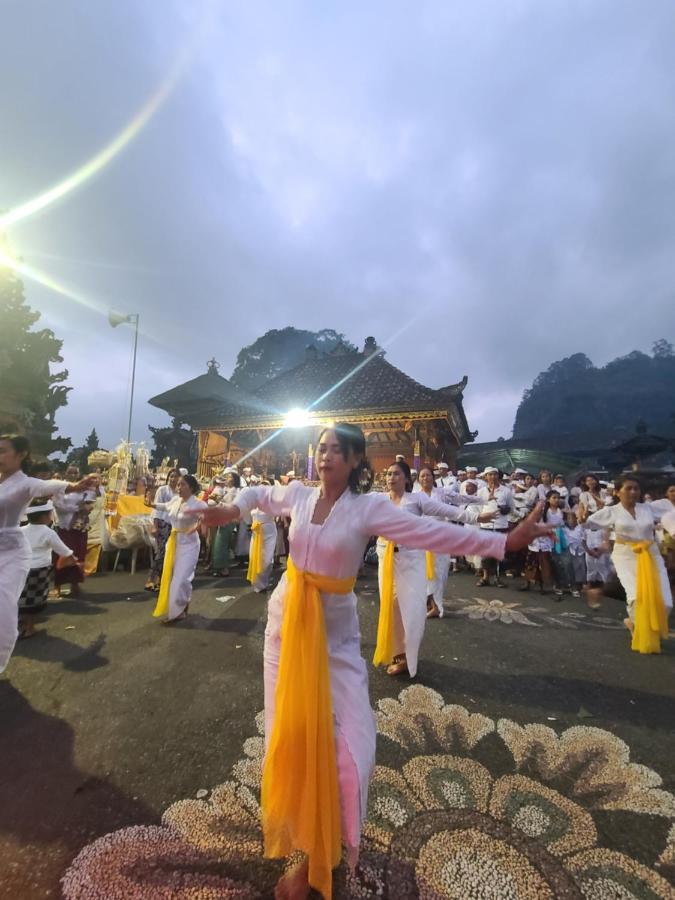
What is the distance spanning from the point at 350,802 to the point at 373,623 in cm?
377

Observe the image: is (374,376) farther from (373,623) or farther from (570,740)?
(570,740)

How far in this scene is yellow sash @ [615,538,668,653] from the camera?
4.36 m

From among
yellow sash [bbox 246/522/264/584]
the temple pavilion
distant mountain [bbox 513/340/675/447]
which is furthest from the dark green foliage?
distant mountain [bbox 513/340/675/447]

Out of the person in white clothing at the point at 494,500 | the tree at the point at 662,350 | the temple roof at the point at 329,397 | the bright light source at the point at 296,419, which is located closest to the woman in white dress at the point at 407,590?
the person in white clothing at the point at 494,500

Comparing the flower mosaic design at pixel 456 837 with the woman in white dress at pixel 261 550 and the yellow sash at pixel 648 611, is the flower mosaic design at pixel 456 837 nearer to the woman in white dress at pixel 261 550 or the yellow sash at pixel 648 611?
the yellow sash at pixel 648 611

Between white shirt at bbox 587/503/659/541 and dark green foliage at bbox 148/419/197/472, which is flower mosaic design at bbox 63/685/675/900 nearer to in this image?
white shirt at bbox 587/503/659/541

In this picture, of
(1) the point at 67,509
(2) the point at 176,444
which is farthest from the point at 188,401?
(1) the point at 67,509

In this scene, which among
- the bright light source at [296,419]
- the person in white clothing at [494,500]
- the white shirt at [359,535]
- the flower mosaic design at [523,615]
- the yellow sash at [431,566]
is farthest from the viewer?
the bright light source at [296,419]

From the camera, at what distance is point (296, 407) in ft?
62.7

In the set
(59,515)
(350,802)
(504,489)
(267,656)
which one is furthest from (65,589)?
(504,489)

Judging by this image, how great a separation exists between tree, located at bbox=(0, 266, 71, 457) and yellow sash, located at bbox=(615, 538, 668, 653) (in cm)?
2182

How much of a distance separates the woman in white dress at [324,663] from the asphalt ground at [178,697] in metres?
0.84

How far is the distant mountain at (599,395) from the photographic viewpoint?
54656mm

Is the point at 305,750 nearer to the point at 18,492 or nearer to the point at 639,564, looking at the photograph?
the point at 18,492
